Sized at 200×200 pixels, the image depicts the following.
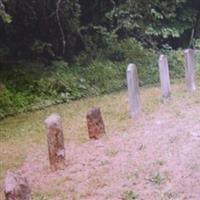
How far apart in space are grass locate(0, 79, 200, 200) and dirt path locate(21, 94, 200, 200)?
22 centimetres

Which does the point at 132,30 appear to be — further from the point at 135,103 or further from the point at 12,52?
the point at 135,103

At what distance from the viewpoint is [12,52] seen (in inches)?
685

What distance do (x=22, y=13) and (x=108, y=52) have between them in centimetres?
361

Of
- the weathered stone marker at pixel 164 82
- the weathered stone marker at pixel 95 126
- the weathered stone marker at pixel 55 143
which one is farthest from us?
the weathered stone marker at pixel 164 82

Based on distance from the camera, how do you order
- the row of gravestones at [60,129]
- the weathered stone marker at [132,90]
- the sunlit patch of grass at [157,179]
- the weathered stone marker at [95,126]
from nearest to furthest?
the row of gravestones at [60,129] < the sunlit patch of grass at [157,179] < the weathered stone marker at [95,126] < the weathered stone marker at [132,90]

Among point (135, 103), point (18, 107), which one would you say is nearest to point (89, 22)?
point (18, 107)

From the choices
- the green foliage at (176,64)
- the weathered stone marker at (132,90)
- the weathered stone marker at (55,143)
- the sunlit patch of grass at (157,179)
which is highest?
the green foliage at (176,64)

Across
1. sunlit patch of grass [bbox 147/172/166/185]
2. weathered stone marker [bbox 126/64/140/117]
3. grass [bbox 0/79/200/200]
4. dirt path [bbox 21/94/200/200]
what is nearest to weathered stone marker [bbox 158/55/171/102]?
grass [bbox 0/79/200/200]

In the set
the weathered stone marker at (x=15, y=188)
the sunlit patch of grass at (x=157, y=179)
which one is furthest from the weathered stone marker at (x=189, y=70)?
the weathered stone marker at (x=15, y=188)

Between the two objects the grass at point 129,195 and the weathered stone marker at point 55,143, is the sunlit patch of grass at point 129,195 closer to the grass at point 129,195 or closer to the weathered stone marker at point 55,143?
the grass at point 129,195

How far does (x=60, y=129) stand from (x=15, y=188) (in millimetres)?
2296

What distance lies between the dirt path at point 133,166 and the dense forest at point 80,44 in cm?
558

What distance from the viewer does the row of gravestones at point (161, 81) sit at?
10.8 m

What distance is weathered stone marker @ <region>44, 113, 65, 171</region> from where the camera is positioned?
7.79 meters
